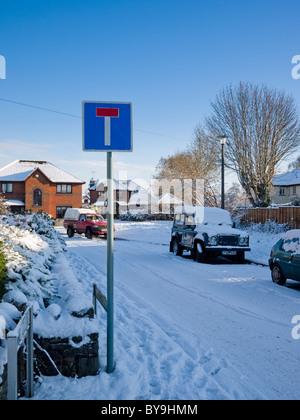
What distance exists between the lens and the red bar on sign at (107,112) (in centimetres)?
429

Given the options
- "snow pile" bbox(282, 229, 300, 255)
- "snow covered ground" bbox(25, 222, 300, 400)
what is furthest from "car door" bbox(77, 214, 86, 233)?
"snow pile" bbox(282, 229, 300, 255)

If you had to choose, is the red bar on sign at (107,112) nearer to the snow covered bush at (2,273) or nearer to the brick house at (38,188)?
the snow covered bush at (2,273)

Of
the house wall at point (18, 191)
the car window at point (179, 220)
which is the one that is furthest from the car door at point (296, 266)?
the house wall at point (18, 191)

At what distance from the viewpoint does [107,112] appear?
431 centimetres

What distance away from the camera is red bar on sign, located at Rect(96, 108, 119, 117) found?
14.1 feet

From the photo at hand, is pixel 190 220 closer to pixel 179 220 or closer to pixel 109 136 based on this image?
pixel 179 220

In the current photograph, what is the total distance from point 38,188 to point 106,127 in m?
47.1

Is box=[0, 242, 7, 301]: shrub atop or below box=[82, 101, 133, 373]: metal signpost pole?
below

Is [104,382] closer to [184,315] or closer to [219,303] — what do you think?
[184,315]

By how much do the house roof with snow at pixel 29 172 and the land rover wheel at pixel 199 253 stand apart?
38.0 metres

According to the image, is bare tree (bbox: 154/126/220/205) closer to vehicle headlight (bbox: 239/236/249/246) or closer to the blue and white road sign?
vehicle headlight (bbox: 239/236/249/246)

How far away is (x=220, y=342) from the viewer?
17.7 feet

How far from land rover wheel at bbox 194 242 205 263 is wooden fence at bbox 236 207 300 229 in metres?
7.98
